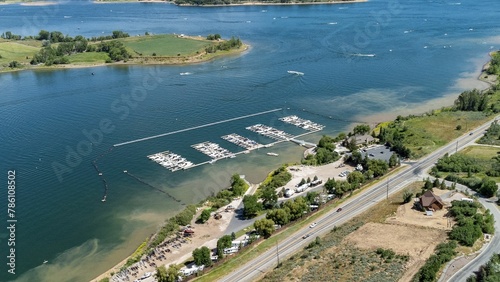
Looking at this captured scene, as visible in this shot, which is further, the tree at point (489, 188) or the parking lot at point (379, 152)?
the parking lot at point (379, 152)

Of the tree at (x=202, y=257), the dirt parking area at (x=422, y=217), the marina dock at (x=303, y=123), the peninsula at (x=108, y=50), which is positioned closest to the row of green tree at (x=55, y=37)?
the peninsula at (x=108, y=50)

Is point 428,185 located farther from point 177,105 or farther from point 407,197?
point 177,105

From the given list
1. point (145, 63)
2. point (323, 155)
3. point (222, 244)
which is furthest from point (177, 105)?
point (222, 244)

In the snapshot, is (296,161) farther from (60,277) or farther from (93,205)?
(60,277)

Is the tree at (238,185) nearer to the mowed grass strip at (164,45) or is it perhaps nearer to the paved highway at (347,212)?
the paved highway at (347,212)

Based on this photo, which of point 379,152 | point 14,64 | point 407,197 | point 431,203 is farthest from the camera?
point 14,64

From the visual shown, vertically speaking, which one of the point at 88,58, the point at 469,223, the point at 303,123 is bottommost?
the point at 469,223

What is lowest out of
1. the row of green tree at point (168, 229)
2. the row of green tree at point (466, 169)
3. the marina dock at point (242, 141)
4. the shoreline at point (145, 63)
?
the row of green tree at point (168, 229)

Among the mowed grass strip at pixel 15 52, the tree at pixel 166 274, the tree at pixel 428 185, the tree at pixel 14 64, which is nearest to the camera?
the tree at pixel 166 274
